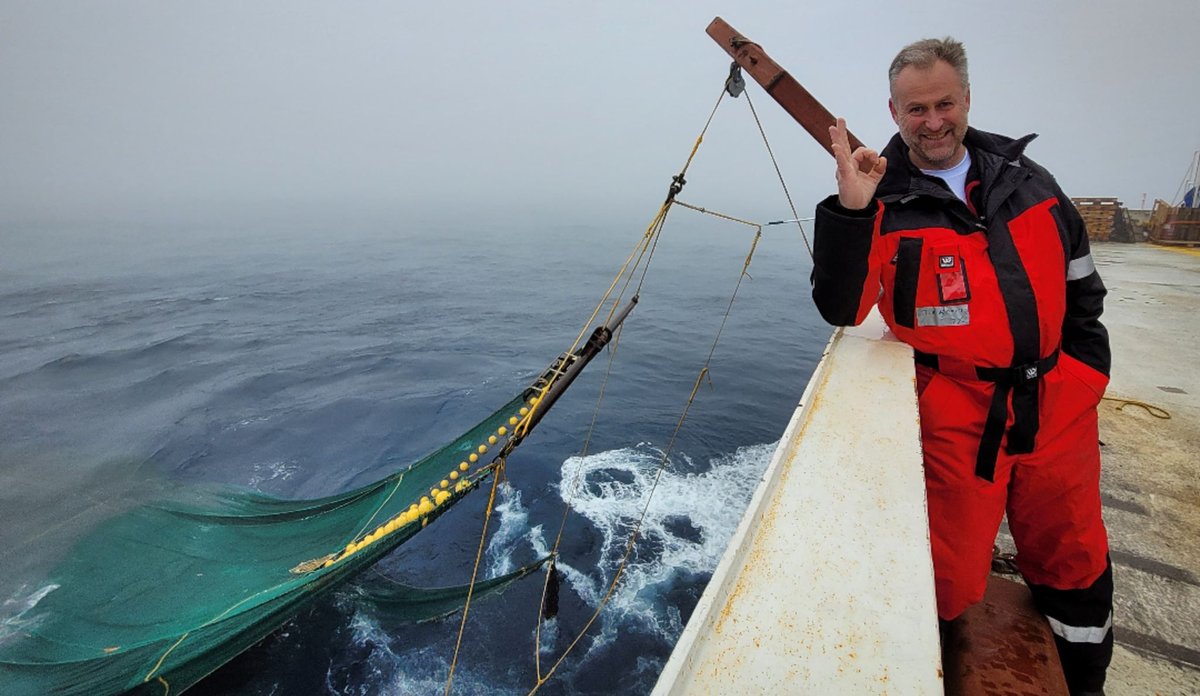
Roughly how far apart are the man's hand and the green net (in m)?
2.20

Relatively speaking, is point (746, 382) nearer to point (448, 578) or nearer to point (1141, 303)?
point (1141, 303)

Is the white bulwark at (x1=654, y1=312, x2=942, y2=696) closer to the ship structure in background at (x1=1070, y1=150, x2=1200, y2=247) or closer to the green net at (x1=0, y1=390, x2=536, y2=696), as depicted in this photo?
the green net at (x1=0, y1=390, x2=536, y2=696)

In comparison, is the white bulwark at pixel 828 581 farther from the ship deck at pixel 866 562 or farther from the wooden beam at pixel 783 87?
the wooden beam at pixel 783 87

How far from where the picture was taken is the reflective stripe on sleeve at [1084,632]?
84.4 inches

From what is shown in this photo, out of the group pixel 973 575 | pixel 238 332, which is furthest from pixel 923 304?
pixel 238 332

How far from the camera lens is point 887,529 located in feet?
5.58

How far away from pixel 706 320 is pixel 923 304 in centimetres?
1651

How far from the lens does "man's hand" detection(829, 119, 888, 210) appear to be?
1.94m

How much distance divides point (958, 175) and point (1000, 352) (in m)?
0.82

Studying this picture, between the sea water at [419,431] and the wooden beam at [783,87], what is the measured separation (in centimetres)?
294

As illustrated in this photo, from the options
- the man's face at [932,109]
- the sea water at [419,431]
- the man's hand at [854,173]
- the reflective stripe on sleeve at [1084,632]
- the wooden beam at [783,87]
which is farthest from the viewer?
the sea water at [419,431]

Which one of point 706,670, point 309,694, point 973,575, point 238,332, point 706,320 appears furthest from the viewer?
point 706,320

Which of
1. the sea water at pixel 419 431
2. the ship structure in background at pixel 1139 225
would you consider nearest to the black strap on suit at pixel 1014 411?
the sea water at pixel 419 431

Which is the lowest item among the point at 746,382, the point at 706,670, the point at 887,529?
the point at 746,382
